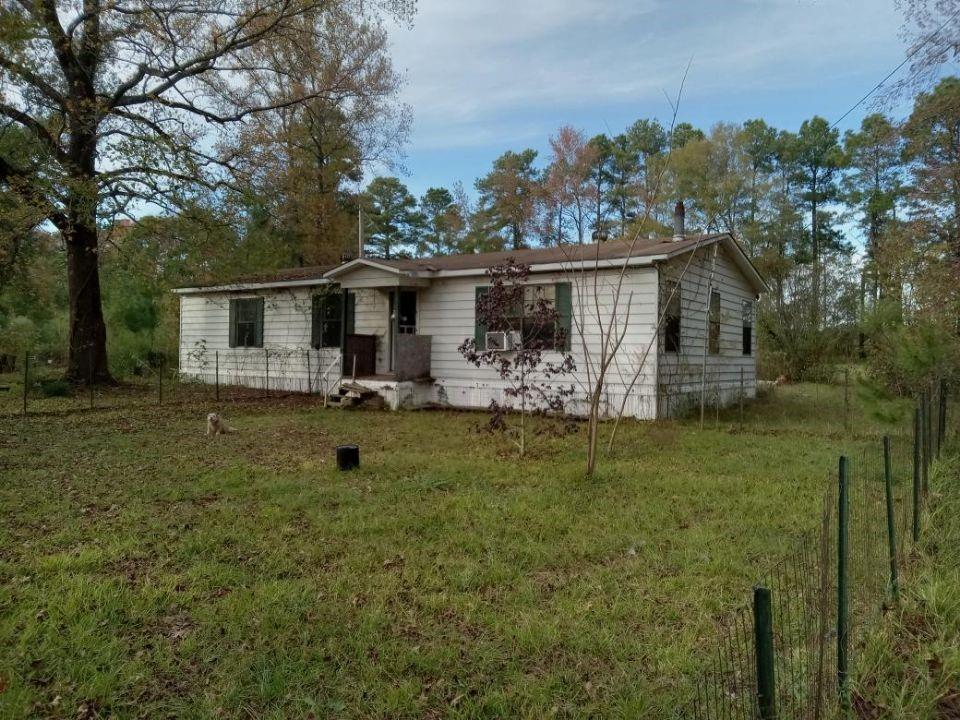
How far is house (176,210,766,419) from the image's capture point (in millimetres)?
10438

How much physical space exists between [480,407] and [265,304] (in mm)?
6835

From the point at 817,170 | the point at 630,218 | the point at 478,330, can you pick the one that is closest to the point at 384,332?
the point at 478,330

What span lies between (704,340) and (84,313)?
48.0ft

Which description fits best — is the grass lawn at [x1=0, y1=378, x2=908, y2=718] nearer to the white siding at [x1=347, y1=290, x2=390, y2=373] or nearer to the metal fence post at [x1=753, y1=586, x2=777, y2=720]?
the metal fence post at [x1=753, y1=586, x2=777, y2=720]

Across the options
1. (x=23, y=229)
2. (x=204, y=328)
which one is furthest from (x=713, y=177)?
(x=23, y=229)

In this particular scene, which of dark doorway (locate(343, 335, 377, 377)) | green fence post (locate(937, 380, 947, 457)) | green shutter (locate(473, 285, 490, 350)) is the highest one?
green shutter (locate(473, 285, 490, 350))

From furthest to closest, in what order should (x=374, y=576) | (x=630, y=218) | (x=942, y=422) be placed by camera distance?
(x=630, y=218)
(x=942, y=422)
(x=374, y=576)

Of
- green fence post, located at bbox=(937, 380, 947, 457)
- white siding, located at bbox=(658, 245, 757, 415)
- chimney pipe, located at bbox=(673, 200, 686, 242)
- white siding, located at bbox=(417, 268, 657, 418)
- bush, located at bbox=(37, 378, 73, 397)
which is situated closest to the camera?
green fence post, located at bbox=(937, 380, 947, 457)

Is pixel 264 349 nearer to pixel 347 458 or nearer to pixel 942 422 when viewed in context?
pixel 347 458

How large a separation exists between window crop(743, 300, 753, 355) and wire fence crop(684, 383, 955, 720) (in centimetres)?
1044

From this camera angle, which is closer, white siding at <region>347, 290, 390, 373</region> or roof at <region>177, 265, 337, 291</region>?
white siding at <region>347, 290, 390, 373</region>

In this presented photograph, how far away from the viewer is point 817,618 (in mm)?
2301

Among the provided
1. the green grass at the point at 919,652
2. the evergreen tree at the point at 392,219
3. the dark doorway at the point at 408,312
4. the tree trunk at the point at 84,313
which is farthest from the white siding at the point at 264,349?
the evergreen tree at the point at 392,219

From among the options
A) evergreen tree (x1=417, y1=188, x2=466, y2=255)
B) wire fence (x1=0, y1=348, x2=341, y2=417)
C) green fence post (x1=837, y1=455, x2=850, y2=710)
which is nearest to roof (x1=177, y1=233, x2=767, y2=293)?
wire fence (x1=0, y1=348, x2=341, y2=417)
